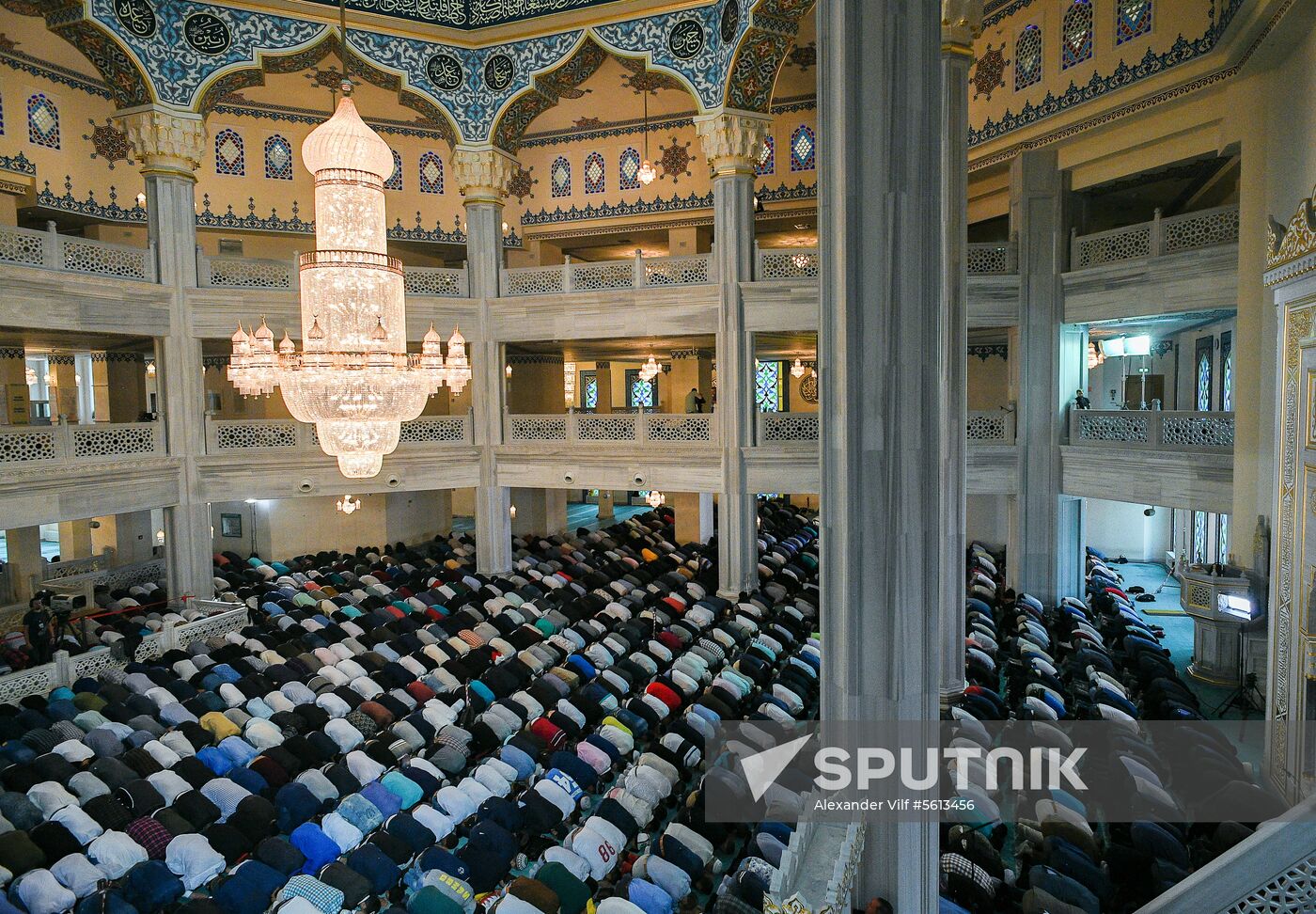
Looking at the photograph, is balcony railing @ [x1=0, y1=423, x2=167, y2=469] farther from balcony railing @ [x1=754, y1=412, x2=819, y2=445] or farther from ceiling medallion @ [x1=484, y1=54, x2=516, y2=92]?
balcony railing @ [x1=754, y1=412, x2=819, y2=445]

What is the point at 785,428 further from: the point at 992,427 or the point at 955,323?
the point at 955,323

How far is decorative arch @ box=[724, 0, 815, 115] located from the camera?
12.3 metres

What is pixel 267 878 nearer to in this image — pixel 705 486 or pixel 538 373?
pixel 705 486

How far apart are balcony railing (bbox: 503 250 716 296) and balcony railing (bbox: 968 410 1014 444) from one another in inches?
195

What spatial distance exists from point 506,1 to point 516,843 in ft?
44.6

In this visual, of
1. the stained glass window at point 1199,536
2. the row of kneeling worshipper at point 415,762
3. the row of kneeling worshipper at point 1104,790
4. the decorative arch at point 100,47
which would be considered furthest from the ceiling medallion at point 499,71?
the stained glass window at point 1199,536

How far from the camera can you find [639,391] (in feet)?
76.3

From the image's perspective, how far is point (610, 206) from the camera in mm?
18031

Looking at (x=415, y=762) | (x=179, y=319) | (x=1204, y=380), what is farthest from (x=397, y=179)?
(x=1204, y=380)

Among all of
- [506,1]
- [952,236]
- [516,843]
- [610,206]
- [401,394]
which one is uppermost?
[506,1]

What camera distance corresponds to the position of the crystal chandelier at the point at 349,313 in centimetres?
723

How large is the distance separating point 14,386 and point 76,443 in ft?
14.3

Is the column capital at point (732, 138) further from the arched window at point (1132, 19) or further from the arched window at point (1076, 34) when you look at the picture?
the arched window at point (1132, 19)

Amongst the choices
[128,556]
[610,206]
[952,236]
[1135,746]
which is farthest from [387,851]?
[610,206]
